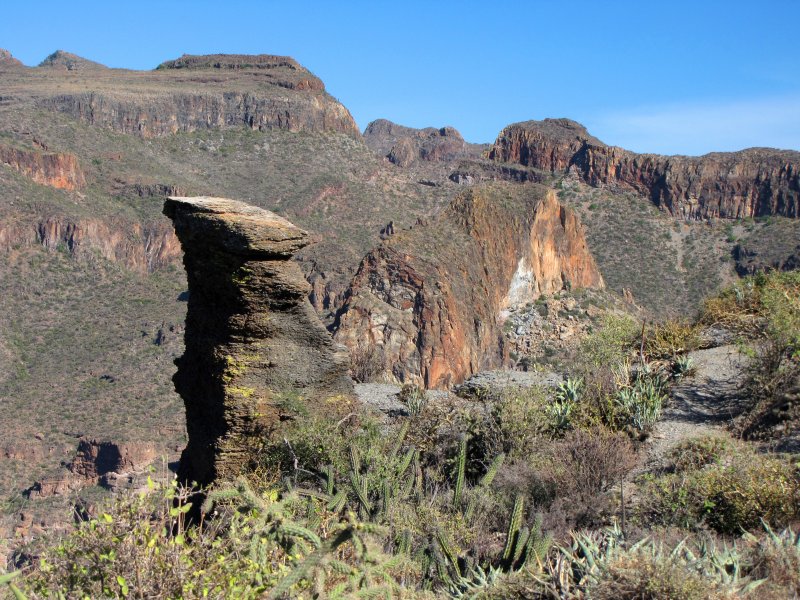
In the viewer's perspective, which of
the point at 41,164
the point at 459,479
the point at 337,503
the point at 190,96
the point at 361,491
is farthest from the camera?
the point at 190,96

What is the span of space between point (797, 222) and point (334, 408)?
80837mm

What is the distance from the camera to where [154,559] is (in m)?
4.47

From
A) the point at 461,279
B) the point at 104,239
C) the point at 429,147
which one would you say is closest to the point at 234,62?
the point at 429,147

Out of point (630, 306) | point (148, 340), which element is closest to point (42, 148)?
point (148, 340)

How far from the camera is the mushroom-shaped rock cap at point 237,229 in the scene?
917 centimetres

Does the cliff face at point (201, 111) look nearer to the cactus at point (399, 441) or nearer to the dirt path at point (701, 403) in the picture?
the cactus at point (399, 441)

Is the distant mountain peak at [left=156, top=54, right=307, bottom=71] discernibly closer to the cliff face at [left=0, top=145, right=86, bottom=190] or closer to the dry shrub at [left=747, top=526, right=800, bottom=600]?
the cliff face at [left=0, top=145, right=86, bottom=190]

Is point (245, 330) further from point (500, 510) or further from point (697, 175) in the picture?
point (697, 175)

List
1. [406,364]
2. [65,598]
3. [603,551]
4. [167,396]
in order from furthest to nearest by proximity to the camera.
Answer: [167,396]
[406,364]
[603,551]
[65,598]

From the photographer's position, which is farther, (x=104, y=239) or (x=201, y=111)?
(x=201, y=111)

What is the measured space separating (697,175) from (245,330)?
300 feet

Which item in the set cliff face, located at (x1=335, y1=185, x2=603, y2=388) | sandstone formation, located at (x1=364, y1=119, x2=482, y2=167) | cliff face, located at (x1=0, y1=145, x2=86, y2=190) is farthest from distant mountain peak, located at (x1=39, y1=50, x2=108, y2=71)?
cliff face, located at (x1=335, y1=185, x2=603, y2=388)

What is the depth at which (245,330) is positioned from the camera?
9.53 m

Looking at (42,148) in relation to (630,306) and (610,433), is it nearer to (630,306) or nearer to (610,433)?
(630,306)
